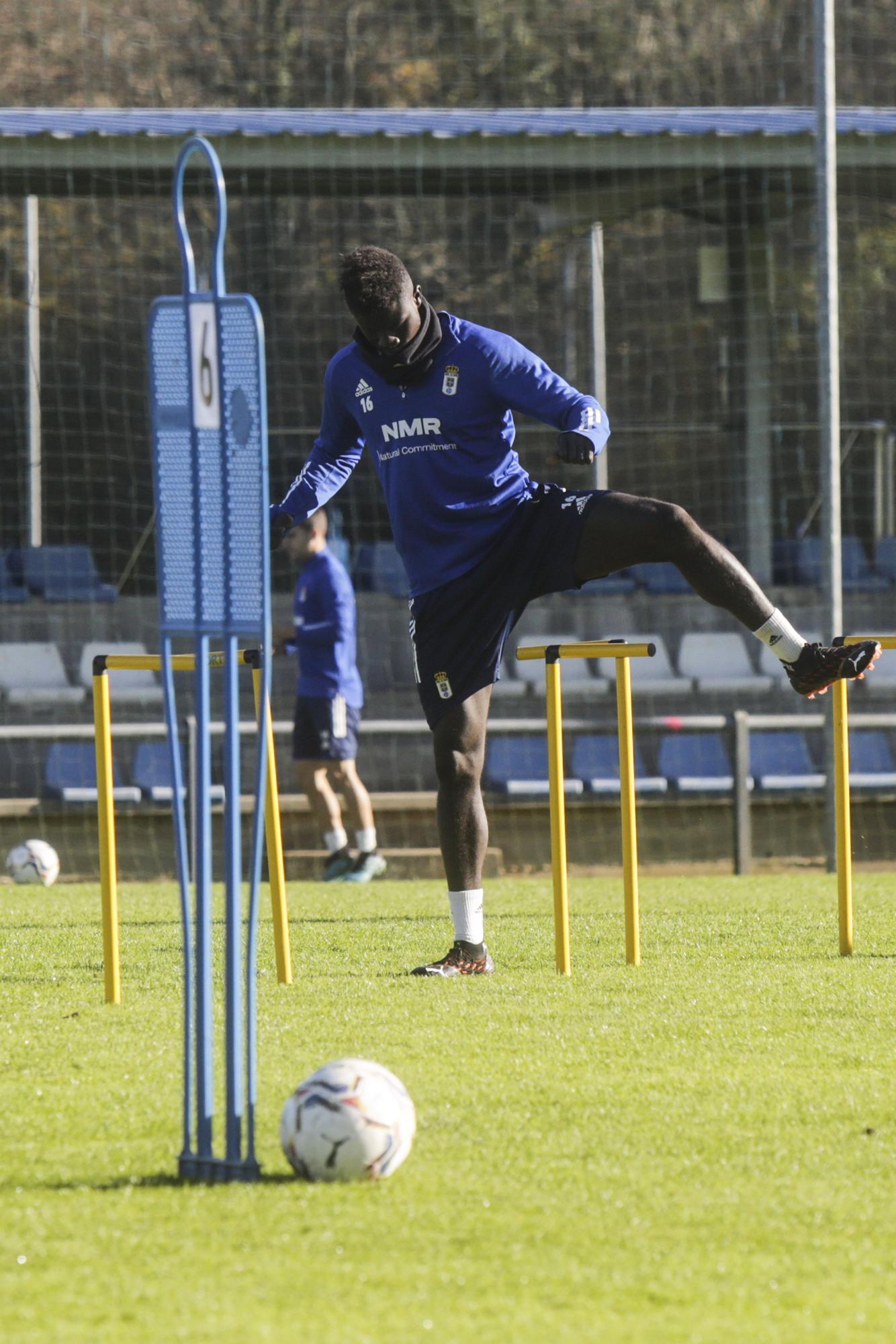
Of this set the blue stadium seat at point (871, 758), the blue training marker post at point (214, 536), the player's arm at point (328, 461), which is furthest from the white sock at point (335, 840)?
the blue training marker post at point (214, 536)

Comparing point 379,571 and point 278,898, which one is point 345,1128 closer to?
point 278,898

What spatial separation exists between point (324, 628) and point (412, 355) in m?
4.90

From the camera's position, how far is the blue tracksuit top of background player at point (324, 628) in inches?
408

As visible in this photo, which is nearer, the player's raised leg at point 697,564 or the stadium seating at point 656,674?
the player's raised leg at point 697,564

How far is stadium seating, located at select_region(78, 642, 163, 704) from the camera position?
1360cm

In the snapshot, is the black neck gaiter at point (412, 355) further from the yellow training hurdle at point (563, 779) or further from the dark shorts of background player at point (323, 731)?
the dark shorts of background player at point (323, 731)

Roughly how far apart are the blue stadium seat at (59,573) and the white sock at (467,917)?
9.92 metres

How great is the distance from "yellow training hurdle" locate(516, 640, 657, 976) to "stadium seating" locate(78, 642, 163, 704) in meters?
7.80

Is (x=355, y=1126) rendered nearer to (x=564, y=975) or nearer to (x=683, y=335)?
(x=564, y=975)

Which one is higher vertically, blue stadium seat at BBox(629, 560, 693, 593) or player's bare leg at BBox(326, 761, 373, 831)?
blue stadium seat at BBox(629, 560, 693, 593)

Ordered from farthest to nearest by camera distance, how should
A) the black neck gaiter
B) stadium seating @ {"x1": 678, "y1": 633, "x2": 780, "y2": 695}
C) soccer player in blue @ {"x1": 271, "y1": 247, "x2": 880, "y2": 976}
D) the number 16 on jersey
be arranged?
stadium seating @ {"x1": 678, "y1": 633, "x2": 780, "y2": 695}
the black neck gaiter
soccer player in blue @ {"x1": 271, "y1": 247, "x2": 880, "y2": 976}
the number 16 on jersey

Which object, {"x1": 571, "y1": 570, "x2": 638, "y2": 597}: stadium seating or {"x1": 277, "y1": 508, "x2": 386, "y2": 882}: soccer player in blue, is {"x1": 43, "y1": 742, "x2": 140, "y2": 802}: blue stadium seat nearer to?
{"x1": 277, "y1": 508, "x2": 386, "y2": 882}: soccer player in blue

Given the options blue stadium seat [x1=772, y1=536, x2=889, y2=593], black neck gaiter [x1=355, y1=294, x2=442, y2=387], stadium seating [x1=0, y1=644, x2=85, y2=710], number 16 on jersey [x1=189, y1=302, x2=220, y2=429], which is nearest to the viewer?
number 16 on jersey [x1=189, y1=302, x2=220, y2=429]

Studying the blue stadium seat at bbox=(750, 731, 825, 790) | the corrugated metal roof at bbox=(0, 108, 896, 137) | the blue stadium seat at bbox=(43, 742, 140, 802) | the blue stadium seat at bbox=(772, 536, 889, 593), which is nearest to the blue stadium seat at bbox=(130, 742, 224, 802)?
the blue stadium seat at bbox=(43, 742, 140, 802)
